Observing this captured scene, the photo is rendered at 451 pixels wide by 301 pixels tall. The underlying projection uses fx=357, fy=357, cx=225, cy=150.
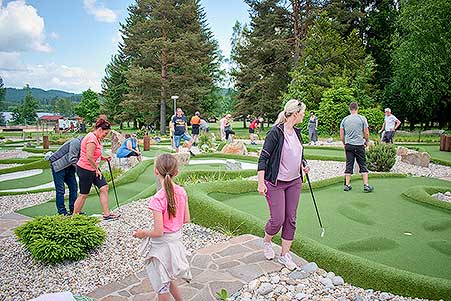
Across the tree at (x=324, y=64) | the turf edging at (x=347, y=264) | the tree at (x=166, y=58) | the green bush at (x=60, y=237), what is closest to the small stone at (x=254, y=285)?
the turf edging at (x=347, y=264)

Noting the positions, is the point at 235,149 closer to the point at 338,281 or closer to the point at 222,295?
the point at 338,281

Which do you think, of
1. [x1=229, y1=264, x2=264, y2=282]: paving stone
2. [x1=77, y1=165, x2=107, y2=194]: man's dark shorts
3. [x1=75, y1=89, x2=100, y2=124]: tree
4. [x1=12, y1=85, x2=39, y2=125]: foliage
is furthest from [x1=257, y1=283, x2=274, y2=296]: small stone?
[x1=12, y1=85, x2=39, y2=125]: foliage

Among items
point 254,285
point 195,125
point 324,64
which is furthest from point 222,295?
point 324,64

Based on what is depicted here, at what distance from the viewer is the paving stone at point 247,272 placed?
130 inches

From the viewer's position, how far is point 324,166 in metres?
10.4

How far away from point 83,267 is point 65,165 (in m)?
2.08

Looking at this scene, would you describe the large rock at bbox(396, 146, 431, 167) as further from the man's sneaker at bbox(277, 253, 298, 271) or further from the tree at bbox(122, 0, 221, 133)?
the tree at bbox(122, 0, 221, 133)

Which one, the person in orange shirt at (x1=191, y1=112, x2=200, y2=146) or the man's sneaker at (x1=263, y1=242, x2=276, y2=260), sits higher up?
the person in orange shirt at (x1=191, y1=112, x2=200, y2=146)

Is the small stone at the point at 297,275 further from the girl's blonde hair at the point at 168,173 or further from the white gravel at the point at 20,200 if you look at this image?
the white gravel at the point at 20,200

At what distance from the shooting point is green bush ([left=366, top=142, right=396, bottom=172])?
29.8 ft

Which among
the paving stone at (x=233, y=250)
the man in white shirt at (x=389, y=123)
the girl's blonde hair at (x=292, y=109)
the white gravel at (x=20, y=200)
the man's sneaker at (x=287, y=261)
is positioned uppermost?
the girl's blonde hair at (x=292, y=109)

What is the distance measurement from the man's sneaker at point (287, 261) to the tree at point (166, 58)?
88.6ft

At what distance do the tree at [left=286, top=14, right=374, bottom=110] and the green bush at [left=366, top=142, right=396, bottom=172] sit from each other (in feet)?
52.1

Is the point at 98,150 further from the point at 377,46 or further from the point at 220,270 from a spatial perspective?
the point at 377,46
